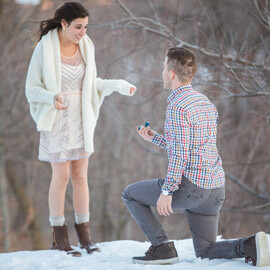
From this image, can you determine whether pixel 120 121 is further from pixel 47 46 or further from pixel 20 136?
pixel 47 46

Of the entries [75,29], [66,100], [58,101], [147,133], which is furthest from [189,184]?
[75,29]

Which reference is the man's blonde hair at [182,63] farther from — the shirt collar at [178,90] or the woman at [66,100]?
the woman at [66,100]

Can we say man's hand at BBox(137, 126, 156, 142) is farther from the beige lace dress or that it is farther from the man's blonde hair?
the beige lace dress

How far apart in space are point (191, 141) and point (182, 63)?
51cm

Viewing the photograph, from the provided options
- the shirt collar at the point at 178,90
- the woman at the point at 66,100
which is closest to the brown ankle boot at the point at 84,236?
the woman at the point at 66,100

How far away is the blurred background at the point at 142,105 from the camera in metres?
5.21

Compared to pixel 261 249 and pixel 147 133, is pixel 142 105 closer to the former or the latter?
pixel 147 133

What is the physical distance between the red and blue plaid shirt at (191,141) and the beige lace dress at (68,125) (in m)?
0.89

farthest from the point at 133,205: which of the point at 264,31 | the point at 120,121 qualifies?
the point at 120,121

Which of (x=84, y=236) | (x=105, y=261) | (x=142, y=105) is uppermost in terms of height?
(x=142, y=105)

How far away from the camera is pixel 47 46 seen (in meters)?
3.70

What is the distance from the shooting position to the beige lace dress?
148 inches

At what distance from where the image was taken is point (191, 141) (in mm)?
3096

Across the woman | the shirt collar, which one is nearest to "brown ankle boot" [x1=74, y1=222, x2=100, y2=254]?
the woman
